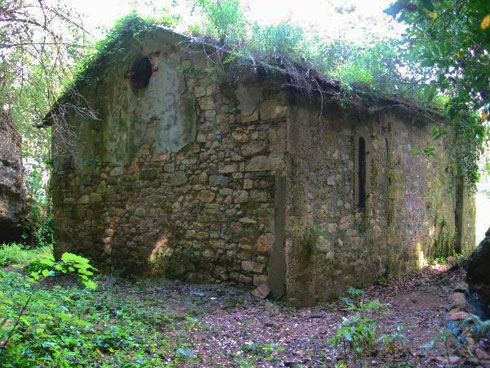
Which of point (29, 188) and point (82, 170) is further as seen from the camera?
point (29, 188)

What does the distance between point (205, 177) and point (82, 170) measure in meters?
3.42

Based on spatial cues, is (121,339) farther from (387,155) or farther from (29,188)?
(29,188)

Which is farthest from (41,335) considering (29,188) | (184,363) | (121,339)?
(29,188)

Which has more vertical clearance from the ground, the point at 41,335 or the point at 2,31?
the point at 2,31

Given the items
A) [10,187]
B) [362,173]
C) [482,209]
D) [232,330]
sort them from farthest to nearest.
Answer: [482,209], [10,187], [362,173], [232,330]

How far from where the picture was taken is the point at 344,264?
6941 mm

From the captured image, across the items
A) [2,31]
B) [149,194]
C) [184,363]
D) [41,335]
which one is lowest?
[184,363]

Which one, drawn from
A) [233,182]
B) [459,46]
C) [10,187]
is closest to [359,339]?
[459,46]

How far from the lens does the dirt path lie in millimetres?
3775

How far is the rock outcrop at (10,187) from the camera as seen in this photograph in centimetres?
1222

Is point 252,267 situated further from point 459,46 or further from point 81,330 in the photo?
point 459,46

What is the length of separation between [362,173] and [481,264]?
8.93ft

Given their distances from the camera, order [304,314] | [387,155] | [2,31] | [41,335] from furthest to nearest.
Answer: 1. [387,155]
2. [304,314]
3. [2,31]
4. [41,335]

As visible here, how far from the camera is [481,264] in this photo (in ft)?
17.3
